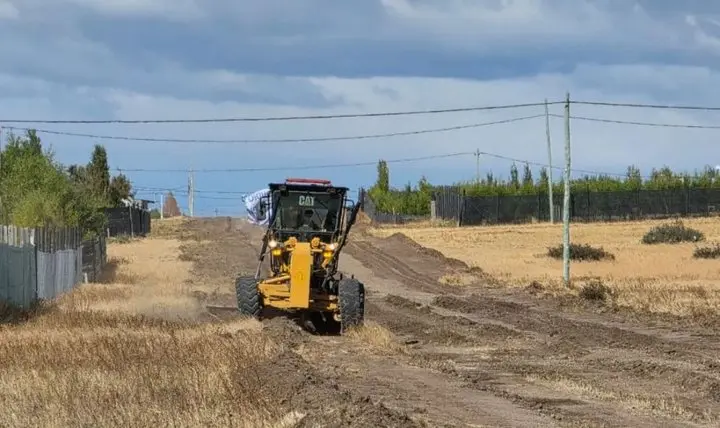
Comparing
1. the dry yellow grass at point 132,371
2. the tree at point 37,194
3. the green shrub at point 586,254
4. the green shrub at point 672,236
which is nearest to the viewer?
the dry yellow grass at point 132,371

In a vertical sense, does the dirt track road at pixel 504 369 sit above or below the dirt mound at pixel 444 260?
below

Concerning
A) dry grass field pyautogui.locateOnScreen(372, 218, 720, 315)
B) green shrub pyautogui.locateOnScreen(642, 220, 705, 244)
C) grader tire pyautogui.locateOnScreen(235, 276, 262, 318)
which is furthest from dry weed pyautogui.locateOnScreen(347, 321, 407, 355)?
green shrub pyautogui.locateOnScreen(642, 220, 705, 244)

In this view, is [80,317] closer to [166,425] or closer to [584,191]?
[166,425]

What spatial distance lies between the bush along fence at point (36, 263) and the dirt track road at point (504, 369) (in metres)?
4.14

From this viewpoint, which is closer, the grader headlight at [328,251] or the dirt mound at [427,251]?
the grader headlight at [328,251]

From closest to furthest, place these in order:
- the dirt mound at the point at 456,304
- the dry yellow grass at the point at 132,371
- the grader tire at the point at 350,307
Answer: the dry yellow grass at the point at 132,371 < the grader tire at the point at 350,307 < the dirt mound at the point at 456,304

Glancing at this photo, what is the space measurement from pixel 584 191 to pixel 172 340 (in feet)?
226

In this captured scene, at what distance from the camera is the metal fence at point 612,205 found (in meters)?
81.1

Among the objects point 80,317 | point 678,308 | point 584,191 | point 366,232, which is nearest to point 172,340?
point 80,317

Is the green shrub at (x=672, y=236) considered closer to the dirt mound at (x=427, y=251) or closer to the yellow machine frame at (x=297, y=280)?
the dirt mound at (x=427, y=251)

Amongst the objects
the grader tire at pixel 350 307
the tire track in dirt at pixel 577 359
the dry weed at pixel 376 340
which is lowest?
the tire track in dirt at pixel 577 359

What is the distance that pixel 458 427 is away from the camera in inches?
415

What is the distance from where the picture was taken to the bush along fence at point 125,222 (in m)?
67.3

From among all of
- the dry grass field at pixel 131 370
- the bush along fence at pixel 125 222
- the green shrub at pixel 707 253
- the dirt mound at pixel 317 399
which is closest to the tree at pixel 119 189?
the bush along fence at pixel 125 222
